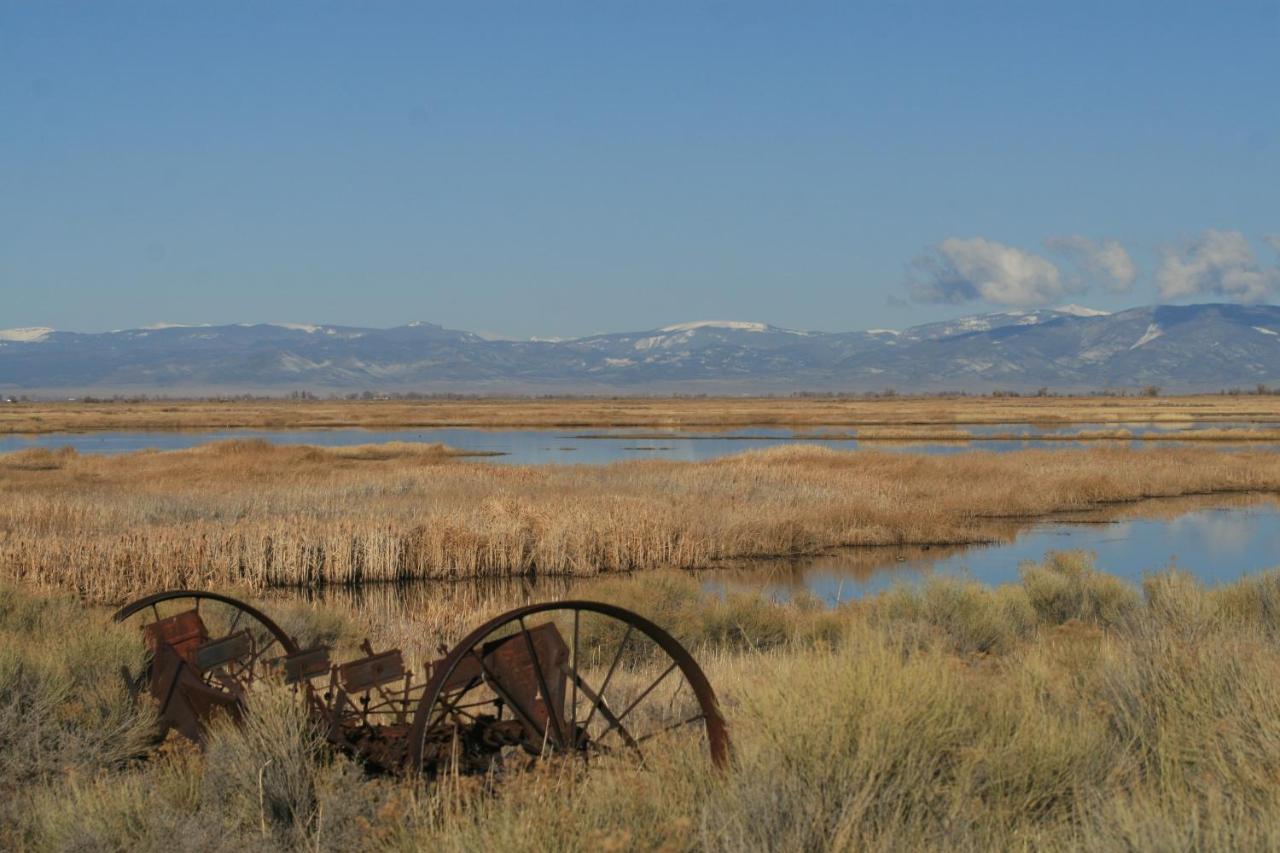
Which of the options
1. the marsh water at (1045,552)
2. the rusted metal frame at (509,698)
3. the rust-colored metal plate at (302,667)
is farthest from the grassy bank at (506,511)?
the rusted metal frame at (509,698)

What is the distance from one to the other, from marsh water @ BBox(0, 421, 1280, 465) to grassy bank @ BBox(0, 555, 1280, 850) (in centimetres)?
4212

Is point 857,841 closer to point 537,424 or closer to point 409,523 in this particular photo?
point 409,523

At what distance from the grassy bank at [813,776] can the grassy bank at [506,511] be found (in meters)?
9.83

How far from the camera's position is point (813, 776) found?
5723 millimetres

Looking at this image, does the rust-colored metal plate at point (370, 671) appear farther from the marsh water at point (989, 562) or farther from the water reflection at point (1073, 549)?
the water reflection at point (1073, 549)

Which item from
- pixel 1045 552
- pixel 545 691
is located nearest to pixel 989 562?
pixel 1045 552

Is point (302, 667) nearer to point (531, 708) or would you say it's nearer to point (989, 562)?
point (531, 708)

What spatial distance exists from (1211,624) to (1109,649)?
6.67ft

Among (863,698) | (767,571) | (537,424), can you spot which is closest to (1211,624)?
(863,698)

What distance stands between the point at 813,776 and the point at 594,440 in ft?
220

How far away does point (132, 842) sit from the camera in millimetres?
6109

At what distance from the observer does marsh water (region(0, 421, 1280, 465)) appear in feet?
191

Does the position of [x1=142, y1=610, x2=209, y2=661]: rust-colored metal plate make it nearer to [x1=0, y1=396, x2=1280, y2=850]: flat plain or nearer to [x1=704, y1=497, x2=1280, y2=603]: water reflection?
[x1=0, y1=396, x2=1280, y2=850]: flat plain

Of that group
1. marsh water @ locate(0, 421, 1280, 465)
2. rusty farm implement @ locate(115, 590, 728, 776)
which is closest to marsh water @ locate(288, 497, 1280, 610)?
rusty farm implement @ locate(115, 590, 728, 776)
